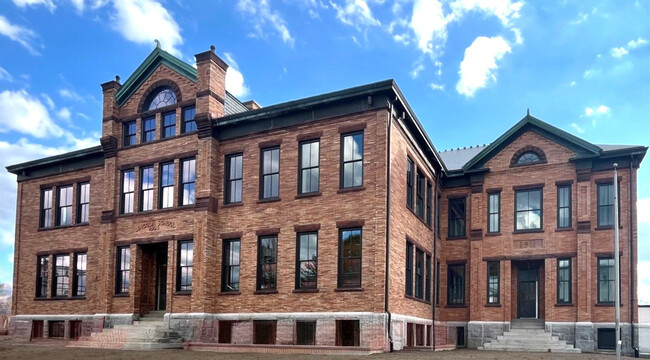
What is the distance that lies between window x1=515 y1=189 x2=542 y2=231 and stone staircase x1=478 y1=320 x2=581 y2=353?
4.76 metres

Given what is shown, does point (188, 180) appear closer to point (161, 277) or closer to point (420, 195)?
point (161, 277)

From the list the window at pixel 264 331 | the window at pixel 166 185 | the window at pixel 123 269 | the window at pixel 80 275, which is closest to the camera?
the window at pixel 264 331

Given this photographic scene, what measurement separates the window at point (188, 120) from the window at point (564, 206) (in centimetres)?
1797

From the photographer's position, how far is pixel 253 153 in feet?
83.5

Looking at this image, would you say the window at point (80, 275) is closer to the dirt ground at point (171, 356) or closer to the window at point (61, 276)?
the window at point (61, 276)

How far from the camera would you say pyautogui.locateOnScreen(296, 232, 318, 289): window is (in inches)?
915

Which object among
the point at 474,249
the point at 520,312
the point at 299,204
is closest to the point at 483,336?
the point at 520,312

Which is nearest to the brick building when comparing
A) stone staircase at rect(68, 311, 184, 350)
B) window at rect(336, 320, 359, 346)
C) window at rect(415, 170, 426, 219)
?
window at rect(336, 320, 359, 346)

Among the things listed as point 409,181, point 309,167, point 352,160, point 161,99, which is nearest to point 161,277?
point 161,99

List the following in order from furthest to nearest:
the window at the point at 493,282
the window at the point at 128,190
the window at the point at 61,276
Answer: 1. the window at the point at 493,282
2. the window at the point at 61,276
3. the window at the point at 128,190

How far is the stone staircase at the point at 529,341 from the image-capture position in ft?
92.7

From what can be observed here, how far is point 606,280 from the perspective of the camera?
2866cm

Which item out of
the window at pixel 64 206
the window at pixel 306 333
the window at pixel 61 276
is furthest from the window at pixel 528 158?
the window at pixel 61 276

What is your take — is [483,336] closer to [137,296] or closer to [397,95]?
[397,95]
